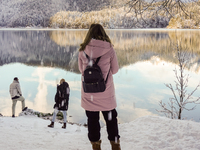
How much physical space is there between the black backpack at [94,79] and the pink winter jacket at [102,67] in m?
Answer: 0.06

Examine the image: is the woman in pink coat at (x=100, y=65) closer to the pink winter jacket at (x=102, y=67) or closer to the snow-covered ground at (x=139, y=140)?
the pink winter jacket at (x=102, y=67)

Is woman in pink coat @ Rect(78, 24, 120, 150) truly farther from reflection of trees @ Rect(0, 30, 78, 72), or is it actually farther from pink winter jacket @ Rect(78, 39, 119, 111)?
reflection of trees @ Rect(0, 30, 78, 72)

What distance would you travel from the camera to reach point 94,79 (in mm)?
2684

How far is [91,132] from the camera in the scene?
2924 millimetres

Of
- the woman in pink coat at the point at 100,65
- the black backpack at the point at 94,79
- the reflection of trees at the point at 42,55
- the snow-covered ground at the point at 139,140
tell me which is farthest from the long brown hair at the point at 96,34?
the reflection of trees at the point at 42,55

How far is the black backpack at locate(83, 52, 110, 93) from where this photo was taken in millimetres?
2666

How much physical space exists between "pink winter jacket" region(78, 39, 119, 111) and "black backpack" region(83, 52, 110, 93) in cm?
6

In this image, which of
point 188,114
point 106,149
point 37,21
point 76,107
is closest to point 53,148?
point 106,149

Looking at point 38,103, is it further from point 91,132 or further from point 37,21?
point 37,21

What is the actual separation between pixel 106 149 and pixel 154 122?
78.6 inches

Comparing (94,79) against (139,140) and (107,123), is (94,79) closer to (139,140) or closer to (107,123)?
(107,123)

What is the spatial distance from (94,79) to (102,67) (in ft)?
0.66

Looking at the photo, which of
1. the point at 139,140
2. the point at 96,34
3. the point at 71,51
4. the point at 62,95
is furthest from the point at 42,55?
the point at 96,34

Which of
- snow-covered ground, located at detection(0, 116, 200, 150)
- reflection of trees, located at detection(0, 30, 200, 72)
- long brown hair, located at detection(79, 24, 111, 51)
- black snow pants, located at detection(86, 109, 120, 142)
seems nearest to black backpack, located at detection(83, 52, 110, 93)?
long brown hair, located at detection(79, 24, 111, 51)
